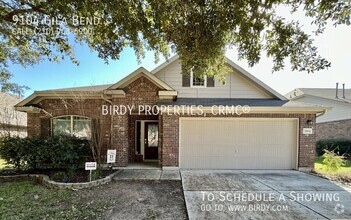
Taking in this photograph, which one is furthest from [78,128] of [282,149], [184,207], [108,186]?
[282,149]

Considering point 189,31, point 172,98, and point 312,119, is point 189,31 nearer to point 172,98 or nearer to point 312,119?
point 172,98

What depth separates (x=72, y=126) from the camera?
33.1 ft

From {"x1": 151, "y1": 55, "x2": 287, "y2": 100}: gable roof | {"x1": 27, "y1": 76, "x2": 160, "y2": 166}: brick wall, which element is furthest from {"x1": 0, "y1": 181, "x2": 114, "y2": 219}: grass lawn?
{"x1": 151, "y1": 55, "x2": 287, "y2": 100}: gable roof

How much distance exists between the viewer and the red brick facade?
9.23 metres

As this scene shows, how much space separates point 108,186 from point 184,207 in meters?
3.01

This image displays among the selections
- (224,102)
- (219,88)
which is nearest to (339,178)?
(224,102)

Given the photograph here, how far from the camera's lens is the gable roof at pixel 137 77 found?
370 inches

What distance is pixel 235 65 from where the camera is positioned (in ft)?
36.2

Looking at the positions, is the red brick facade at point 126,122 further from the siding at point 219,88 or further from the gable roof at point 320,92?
the gable roof at point 320,92

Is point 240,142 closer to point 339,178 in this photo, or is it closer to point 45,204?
point 339,178

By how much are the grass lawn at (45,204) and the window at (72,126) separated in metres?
3.59

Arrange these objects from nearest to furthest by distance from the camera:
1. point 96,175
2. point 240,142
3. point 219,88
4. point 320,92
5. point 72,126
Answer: point 96,175, point 240,142, point 72,126, point 219,88, point 320,92

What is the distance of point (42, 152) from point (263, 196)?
851cm

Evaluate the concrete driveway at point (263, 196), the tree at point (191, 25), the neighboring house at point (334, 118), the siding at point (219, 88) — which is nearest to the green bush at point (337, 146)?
the neighboring house at point (334, 118)
